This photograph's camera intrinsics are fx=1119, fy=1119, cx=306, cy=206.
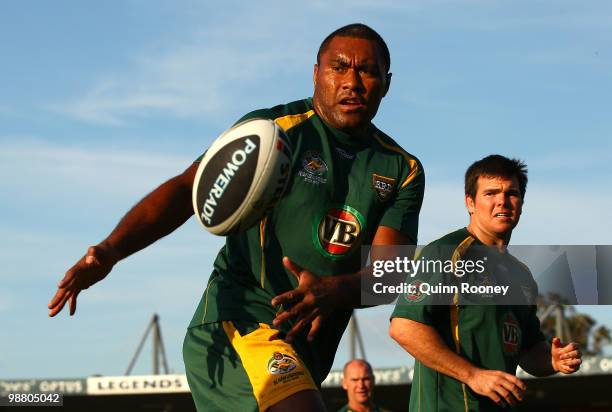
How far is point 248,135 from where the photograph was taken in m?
5.93

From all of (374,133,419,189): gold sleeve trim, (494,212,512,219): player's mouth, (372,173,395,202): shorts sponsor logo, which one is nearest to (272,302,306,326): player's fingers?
(372,173,395,202): shorts sponsor logo

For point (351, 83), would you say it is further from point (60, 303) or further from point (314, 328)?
point (60, 303)

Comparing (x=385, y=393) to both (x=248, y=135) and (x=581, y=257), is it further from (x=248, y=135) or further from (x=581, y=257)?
(x=248, y=135)

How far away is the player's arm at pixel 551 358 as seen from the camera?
7496 millimetres

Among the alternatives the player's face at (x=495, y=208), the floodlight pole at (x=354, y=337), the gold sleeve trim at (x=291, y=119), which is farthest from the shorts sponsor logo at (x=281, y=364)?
the floodlight pole at (x=354, y=337)

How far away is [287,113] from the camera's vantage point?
6.62 m

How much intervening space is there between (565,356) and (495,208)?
1.10 m

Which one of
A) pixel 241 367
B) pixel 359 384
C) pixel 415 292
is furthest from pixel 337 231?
pixel 359 384

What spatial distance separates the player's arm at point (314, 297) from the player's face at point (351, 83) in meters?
0.97

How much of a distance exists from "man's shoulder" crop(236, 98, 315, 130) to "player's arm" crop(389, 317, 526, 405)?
1.60 m

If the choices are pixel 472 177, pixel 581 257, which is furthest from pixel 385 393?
pixel 472 177

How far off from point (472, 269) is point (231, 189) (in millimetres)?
2263

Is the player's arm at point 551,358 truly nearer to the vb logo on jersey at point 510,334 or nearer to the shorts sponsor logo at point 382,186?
the vb logo on jersey at point 510,334

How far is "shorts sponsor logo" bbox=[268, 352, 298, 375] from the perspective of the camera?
19.5ft
